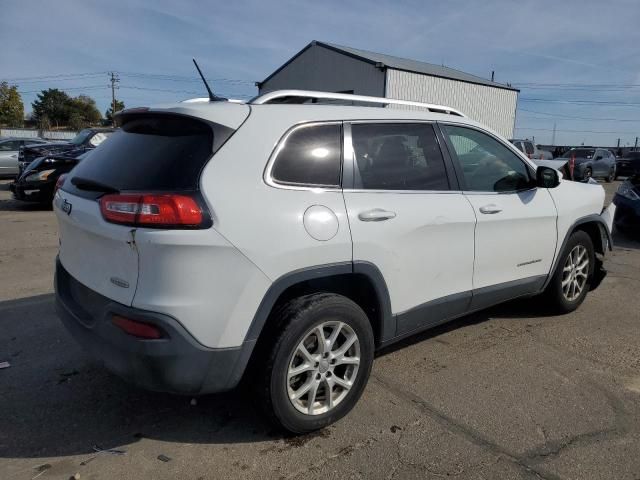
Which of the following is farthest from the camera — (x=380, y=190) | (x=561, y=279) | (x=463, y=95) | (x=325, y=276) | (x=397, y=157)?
(x=463, y=95)

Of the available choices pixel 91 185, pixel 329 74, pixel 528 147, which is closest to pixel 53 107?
pixel 329 74

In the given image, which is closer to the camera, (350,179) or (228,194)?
(228,194)

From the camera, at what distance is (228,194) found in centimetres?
243

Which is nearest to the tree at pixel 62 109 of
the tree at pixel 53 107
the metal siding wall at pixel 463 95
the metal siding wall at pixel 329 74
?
the tree at pixel 53 107

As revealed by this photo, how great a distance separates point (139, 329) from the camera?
7.75 ft

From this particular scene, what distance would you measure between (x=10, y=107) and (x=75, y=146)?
6716cm

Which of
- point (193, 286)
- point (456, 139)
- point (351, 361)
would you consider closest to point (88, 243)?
point (193, 286)

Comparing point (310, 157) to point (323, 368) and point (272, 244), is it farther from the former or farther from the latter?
point (323, 368)

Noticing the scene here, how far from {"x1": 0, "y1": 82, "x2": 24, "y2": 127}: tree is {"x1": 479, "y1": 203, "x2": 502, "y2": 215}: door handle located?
77332 mm

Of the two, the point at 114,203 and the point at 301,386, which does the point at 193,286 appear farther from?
the point at 301,386

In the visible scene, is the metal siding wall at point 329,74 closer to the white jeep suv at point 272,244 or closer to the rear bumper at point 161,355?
the white jeep suv at point 272,244

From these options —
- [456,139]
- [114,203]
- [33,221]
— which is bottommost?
[33,221]

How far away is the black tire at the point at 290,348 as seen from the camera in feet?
8.48

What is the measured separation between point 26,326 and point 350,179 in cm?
315
